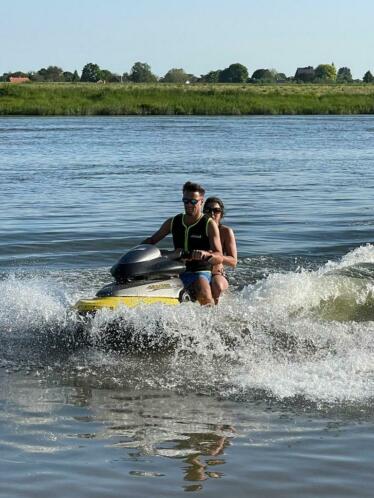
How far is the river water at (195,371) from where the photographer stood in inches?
229

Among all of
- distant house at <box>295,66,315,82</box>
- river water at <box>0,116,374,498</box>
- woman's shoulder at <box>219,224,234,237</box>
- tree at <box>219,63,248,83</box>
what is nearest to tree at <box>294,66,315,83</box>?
distant house at <box>295,66,315,82</box>

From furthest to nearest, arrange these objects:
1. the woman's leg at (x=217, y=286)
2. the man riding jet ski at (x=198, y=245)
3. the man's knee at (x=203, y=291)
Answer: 1. the woman's leg at (x=217, y=286)
2. the man's knee at (x=203, y=291)
3. the man riding jet ski at (x=198, y=245)

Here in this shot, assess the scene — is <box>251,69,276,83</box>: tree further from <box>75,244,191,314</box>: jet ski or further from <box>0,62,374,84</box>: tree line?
<box>75,244,191,314</box>: jet ski

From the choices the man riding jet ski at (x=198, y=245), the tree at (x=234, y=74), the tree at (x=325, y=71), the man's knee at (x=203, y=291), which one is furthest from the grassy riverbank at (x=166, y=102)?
the tree at (x=325, y=71)

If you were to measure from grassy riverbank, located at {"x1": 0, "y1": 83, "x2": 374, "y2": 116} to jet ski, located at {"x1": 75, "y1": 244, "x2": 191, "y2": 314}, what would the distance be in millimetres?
55311

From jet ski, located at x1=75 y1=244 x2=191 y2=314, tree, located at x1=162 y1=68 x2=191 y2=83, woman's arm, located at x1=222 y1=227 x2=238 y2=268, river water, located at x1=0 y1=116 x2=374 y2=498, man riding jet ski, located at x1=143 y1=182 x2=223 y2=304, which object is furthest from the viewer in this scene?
tree, located at x1=162 y1=68 x2=191 y2=83

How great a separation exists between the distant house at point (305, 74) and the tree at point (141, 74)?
39.3 meters

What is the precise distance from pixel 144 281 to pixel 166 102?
191 ft

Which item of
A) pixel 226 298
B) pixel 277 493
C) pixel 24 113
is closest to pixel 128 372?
pixel 226 298

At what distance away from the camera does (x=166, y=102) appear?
66312 mm

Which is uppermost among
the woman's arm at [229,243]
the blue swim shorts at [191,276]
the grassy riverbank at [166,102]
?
the grassy riverbank at [166,102]

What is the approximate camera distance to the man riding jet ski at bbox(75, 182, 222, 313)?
29.2 ft

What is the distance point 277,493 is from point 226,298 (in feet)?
13.7

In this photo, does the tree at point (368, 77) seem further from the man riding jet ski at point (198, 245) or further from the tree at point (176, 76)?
the man riding jet ski at point (198, 245)
